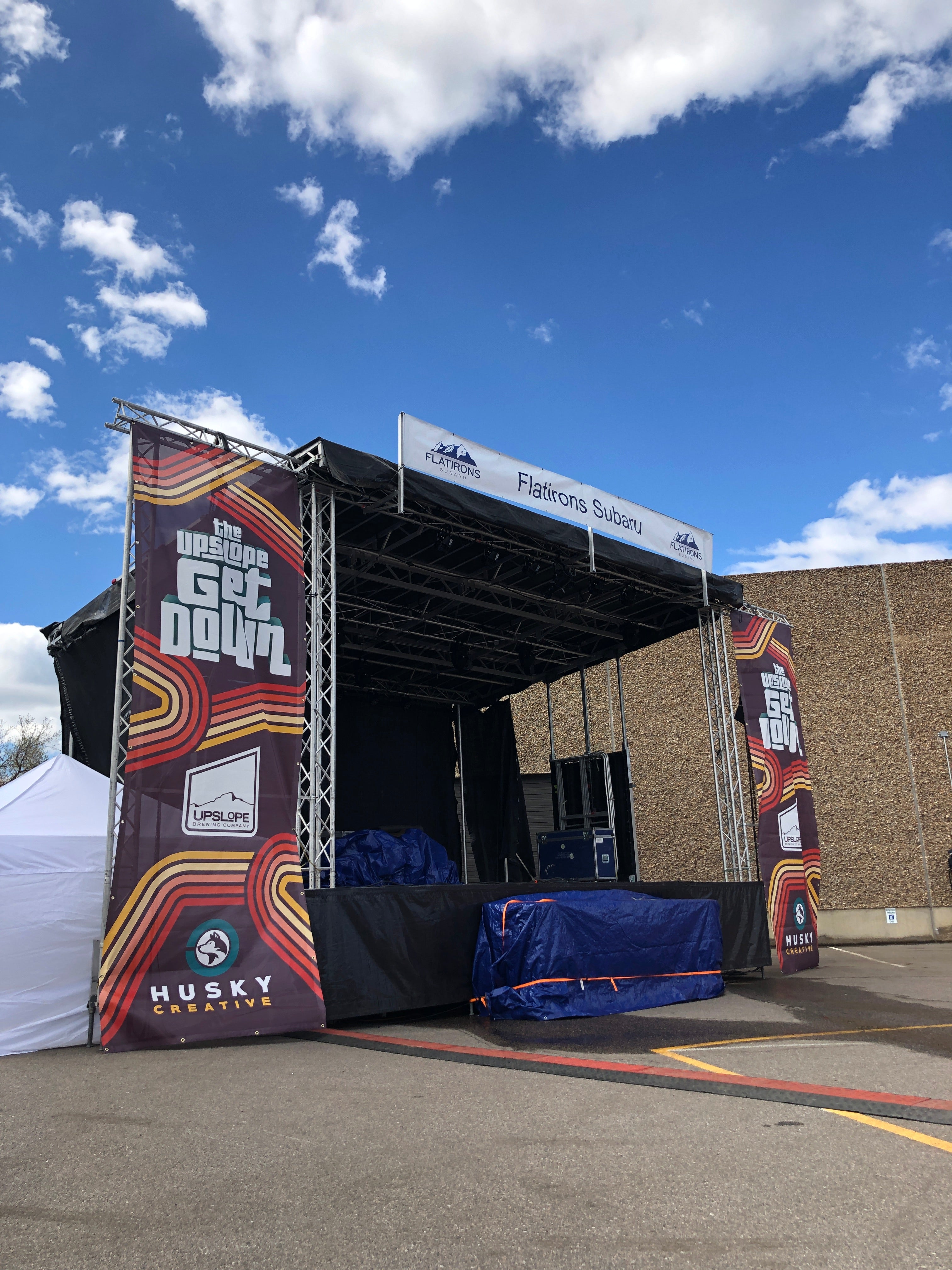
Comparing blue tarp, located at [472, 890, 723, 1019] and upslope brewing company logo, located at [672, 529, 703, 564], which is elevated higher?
upslope brewing company logo, located at [672, 529, 703, 564]

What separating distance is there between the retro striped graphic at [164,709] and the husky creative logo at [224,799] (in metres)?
0.27

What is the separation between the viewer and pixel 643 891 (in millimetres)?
9641

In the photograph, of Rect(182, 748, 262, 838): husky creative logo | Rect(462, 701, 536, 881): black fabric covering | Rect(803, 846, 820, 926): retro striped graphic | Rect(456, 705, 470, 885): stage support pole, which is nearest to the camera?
Rect(182, 748, 262, 838): husky creative logo

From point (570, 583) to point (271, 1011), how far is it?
6816 millimetres

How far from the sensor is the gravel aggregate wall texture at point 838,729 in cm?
1778

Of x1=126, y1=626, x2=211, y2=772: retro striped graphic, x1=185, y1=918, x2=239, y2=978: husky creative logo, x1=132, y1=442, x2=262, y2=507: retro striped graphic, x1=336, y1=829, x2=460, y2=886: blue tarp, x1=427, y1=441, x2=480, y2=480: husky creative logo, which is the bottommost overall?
x1=185, y1=918, x2=239, y2=978: husky creative logo

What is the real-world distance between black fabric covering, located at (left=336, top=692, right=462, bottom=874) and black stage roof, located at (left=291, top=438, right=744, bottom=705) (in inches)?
14.8

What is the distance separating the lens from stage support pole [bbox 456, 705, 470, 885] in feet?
51.1

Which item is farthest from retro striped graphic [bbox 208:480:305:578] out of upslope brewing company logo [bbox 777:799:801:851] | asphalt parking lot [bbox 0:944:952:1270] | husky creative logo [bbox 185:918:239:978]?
upslope brewing company logo [bbox 777:799:801:851]

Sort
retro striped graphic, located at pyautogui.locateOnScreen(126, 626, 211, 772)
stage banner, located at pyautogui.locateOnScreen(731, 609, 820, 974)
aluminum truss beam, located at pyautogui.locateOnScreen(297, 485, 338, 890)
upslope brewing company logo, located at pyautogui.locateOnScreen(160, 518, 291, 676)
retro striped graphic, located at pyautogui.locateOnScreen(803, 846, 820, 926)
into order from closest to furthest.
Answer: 1. retro striped graphic, located at pyautogui.locateOnScreen(126, 626, 211, 772)
2. upslope brewing company logo, located at pyautogui.locateOnScreen(160, 518, 291, 676)
3. aluminum truss beam, located at pyautogui.locateOnScreen(297, 485, 338, 890)
4. stage banner, located at pyautogui.locateOnScreen(731, 609, 820, 974)
5. retro striped graphic, located at pyautogui.locateOnScreen(803, 846, 820, 926)

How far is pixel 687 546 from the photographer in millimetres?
11305

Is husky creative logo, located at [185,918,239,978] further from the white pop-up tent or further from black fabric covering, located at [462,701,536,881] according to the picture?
black fabric covering, located at [462,701,536,881]

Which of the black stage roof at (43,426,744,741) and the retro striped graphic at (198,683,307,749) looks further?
the black stage roof at (43,426,744,741)

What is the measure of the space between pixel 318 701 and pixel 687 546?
18.6 ft
